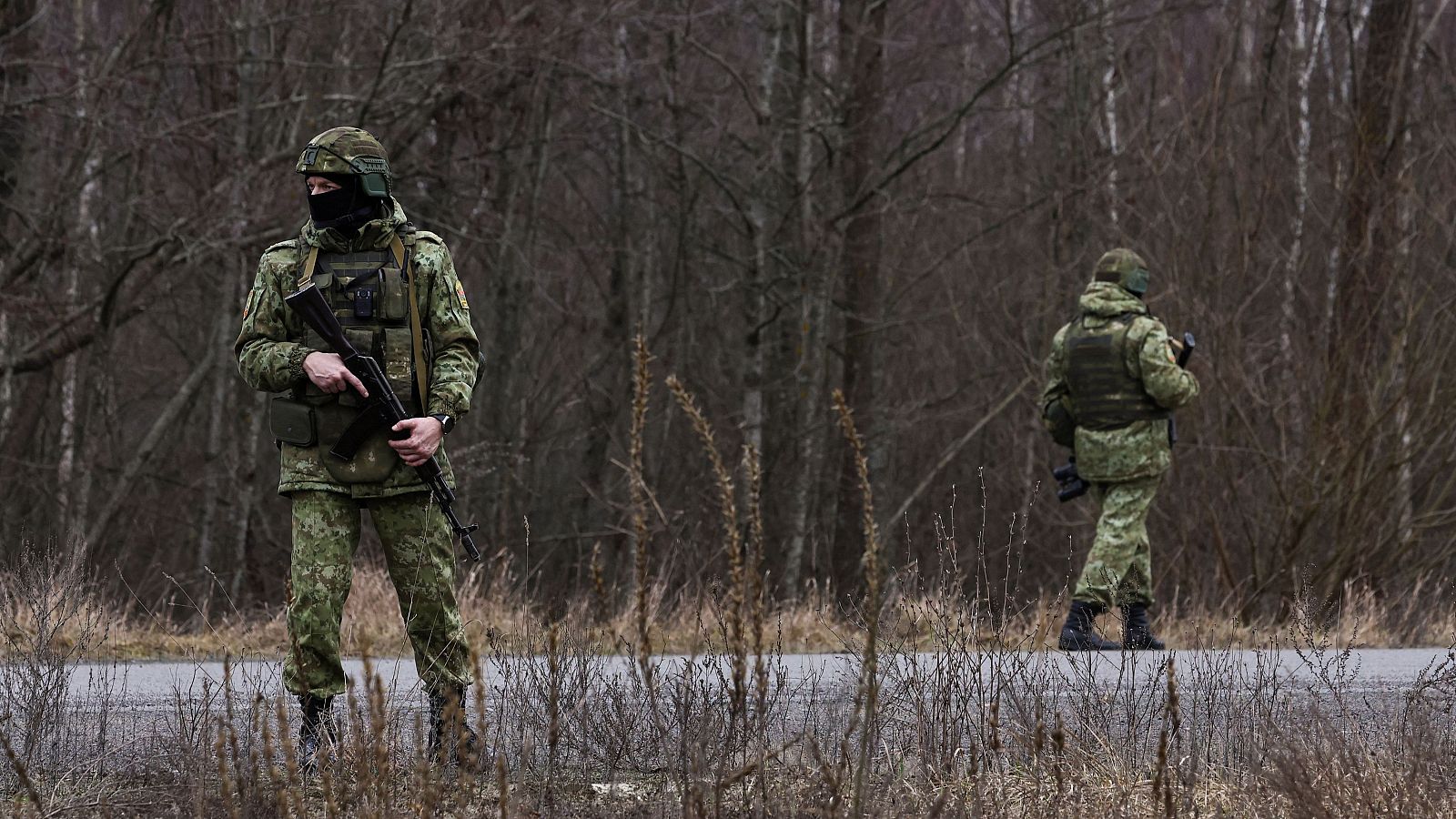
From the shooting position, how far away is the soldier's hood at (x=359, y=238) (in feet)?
15.8

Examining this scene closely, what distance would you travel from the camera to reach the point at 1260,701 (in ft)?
14.9

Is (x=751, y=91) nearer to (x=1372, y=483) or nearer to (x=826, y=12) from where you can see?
(x=826, y=12)

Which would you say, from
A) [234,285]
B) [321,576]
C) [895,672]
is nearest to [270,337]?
[321,576]

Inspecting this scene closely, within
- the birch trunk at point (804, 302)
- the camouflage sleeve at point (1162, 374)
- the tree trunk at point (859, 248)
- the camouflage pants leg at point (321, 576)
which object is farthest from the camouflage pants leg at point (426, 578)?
the tree trunk at point (859, 248)

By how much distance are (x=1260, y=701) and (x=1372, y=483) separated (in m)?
7.81

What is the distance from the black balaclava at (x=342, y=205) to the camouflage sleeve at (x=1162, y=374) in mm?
4410

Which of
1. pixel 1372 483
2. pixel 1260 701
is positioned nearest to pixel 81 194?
pixel 1372 483

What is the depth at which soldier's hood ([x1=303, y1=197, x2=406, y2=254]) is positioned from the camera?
4828 millimetres

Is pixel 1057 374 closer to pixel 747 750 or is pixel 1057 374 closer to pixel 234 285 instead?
pixel 747 750

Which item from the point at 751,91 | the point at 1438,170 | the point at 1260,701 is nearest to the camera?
the point at 1260,701

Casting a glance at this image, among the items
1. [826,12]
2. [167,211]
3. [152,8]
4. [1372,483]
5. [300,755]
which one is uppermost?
[826,12]

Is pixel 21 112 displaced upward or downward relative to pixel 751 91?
downward

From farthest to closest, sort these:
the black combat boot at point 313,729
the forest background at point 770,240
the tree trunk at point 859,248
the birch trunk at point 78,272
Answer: the tree trunk at point 859,248
the birch trunk at point 78,272
the forest background at point 770,240
the black combat boot at point 313,729

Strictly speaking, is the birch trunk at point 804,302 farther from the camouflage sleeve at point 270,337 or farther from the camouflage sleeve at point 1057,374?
the camouflage sleeve at point 270,337
